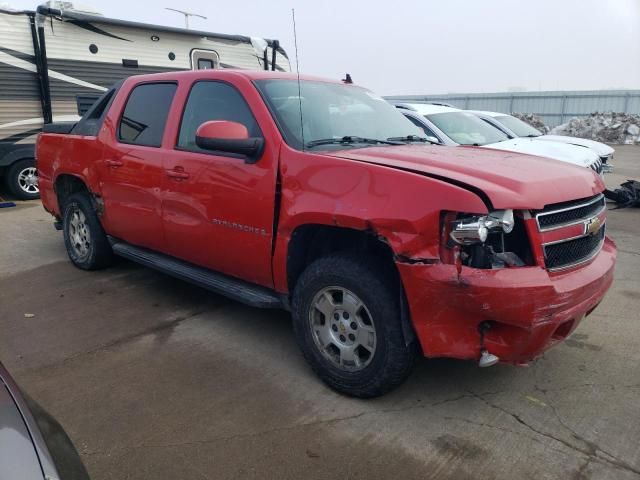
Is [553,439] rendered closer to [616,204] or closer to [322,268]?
[322,268]

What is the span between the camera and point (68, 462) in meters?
1.66

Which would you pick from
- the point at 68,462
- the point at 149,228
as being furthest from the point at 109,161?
the point at 68,462

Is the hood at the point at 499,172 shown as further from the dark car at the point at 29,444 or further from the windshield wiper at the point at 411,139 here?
the dark car at the point at 29,444

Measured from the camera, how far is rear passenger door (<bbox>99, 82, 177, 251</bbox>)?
4.28m

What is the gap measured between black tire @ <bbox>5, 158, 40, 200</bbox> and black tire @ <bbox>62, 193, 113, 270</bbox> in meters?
4.12

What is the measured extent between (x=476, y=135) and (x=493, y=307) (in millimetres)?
6792

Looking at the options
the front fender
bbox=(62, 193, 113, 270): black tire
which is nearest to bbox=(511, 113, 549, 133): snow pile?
bbox=(62, 193, 113, 270): black tire

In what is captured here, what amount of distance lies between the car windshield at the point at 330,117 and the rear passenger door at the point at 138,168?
1.10 meters

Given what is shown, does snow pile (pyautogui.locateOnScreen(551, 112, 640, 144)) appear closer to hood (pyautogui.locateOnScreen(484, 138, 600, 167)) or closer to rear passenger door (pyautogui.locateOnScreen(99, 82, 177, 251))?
hood (pyautogui.locateOnScreen(484, 138, 600, 167))

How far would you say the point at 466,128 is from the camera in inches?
347

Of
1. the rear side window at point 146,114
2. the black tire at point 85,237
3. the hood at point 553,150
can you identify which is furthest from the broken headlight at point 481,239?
the hood at point 553,150

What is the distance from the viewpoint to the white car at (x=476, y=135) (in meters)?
8.21

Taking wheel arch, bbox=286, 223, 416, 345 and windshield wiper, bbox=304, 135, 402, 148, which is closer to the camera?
wheel arch, bbox=286, 223, 416, 345

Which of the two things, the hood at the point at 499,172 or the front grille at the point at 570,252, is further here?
the front grille at the point at 570,252
